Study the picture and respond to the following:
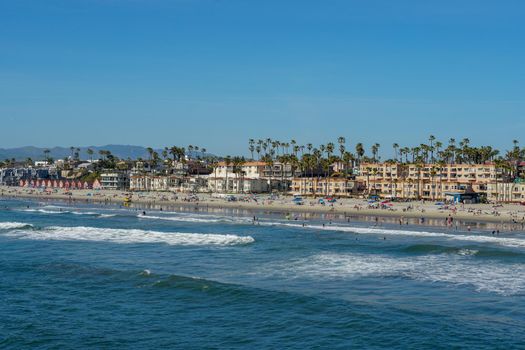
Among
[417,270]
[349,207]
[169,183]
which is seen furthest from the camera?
[169,183]

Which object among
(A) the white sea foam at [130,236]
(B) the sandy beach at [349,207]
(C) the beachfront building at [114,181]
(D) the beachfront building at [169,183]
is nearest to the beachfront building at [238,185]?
(D) the beachfront building at [169,183]

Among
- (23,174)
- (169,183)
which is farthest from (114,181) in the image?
(23,174)

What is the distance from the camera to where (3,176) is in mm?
176750

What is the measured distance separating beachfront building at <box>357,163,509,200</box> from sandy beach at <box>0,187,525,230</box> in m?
7.99

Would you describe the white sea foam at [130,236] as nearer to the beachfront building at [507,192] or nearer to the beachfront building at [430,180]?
the beachfront building at [430,180]

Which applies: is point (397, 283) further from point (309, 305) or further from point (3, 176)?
point (3, 176)

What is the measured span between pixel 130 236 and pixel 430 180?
65.6m

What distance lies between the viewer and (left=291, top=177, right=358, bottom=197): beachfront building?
113 m

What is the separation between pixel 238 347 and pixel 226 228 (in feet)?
133

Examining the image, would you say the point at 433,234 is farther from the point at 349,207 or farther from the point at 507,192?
the point at 507,192

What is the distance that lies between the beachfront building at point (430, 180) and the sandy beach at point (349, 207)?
799cm

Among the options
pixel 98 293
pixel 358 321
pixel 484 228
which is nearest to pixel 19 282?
pixel 98 293

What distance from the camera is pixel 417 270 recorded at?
36.3 m

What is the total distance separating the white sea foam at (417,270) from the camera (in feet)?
108
